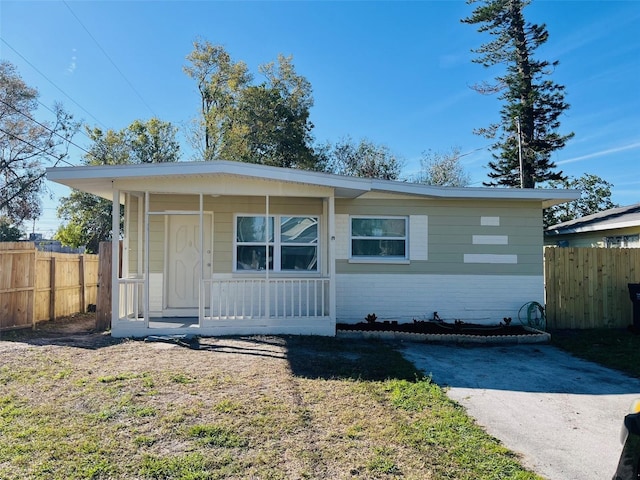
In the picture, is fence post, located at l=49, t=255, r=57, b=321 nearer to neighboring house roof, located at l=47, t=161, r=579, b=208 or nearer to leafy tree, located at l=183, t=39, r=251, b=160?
neighboring house roof, located at l=47, t=161, r=579, b=208

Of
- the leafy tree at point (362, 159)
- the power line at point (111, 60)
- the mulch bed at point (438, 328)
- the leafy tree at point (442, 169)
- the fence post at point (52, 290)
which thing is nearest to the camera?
the mulch bed at point (438, 328)

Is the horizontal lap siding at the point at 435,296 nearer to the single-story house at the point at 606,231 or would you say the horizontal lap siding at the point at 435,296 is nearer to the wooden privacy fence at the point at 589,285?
the wooden privacy fence at the point at 589,285

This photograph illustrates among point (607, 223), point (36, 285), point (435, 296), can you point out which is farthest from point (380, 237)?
point (36, 285)

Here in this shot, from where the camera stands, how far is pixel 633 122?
56.1 ft

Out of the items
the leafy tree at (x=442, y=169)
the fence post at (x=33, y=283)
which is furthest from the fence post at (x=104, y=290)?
the leafy tree at (x=442, y=169)

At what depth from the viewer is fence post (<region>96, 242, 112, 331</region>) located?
8216 millimetres

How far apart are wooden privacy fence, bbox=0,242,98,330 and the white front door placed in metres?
2.73

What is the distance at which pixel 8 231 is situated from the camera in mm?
21016

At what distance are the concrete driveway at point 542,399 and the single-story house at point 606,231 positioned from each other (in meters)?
5.70

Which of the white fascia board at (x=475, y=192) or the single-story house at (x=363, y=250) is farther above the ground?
the white fascia board at (x=475, y=192)

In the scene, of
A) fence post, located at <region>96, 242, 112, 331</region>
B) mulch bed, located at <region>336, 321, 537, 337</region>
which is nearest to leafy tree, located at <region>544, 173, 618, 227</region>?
mulch bed, located at <region>336, 321, 537, 337</region>

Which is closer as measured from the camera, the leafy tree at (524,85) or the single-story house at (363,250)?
the single-story house at (363,250)

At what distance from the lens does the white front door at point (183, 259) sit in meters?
8.72

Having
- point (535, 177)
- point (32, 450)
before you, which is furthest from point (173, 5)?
point (535, 177)
